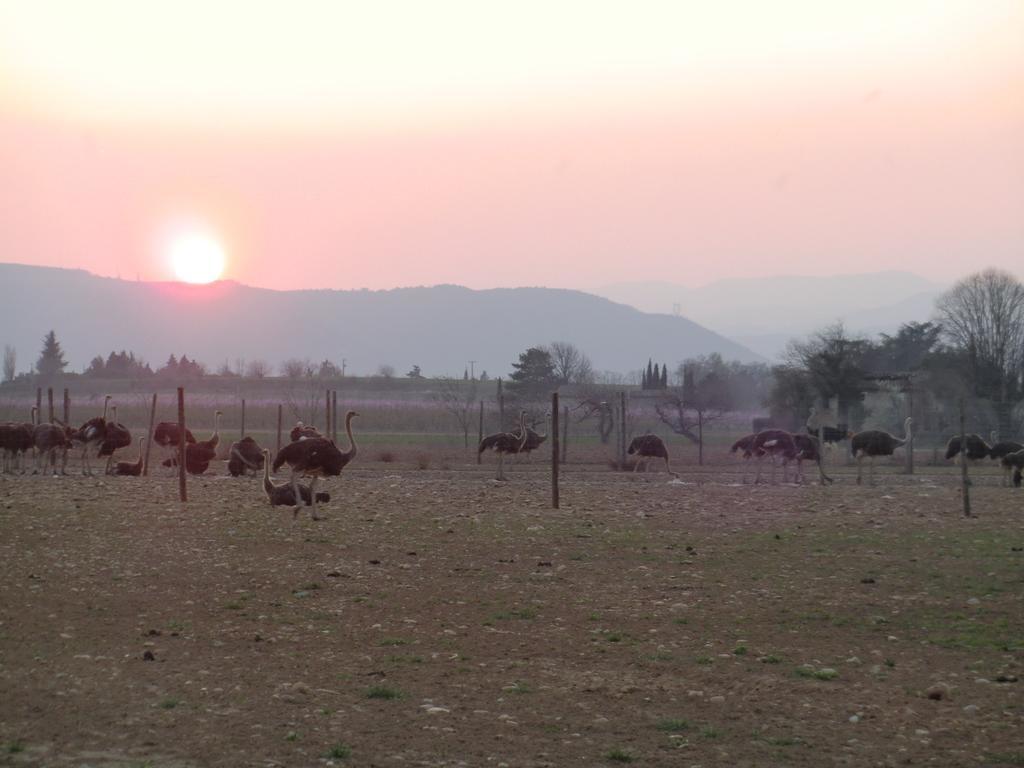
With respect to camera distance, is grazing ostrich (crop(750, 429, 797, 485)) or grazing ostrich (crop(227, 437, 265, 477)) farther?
grazing ostrich (crop(750, 429, 797, 485))

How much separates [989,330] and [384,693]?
6241 centimetres

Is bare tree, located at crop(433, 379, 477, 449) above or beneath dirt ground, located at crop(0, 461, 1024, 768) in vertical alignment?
above

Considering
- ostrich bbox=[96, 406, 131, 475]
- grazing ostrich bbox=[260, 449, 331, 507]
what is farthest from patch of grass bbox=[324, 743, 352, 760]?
ostrich bbox=[96, 406, 131, 475]

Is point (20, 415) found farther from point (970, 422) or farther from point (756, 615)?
point (756, 615)

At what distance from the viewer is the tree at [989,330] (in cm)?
6194

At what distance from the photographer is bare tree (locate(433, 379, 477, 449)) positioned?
50.0m

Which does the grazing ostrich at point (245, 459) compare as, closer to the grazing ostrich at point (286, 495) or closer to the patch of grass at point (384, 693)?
the grazing ostrich at point (286, 495)

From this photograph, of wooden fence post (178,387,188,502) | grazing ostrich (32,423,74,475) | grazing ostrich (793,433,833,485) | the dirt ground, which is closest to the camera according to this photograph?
the dirt ground

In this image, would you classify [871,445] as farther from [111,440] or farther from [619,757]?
[619,757]

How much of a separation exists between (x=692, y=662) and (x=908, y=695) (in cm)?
166

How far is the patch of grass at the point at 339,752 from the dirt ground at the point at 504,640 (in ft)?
0.08

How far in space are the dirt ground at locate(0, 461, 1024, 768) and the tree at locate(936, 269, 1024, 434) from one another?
4570cm

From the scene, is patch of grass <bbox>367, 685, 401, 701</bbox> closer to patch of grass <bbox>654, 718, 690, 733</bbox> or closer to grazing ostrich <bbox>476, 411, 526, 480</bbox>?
patch of grass <bbox>654, 718, 690, 733</bbox>

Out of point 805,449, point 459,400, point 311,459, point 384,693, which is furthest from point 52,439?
point 459,400
